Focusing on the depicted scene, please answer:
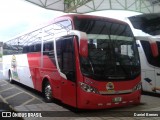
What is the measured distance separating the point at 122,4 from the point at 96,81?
20.6 meters

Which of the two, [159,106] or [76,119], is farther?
[159,106]

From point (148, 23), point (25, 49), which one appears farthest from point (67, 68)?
point (148, 23)

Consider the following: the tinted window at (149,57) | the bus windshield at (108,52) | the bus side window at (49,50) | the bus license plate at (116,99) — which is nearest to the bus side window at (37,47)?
the bus side window at (49,50)

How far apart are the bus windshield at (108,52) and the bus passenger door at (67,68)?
447mm

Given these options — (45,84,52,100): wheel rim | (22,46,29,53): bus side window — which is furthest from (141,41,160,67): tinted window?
(22,46,29,53): bus side window

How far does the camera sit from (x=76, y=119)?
7055mm

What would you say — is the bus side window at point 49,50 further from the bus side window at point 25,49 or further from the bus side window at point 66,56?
the bus side window at point 25,49

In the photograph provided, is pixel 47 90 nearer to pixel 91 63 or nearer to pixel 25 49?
pixel 91 63

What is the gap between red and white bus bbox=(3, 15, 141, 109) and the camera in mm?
7277

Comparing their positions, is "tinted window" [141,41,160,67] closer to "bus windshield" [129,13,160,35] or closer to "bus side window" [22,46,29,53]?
"bus windshield" [129,13,160,35]

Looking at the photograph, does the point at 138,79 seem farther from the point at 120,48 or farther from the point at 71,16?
the point at 71,16

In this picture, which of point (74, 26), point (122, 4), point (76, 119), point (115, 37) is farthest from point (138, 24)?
point (122, 4)

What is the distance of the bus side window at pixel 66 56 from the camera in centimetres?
757

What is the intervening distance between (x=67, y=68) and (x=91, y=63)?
2.83 feet
